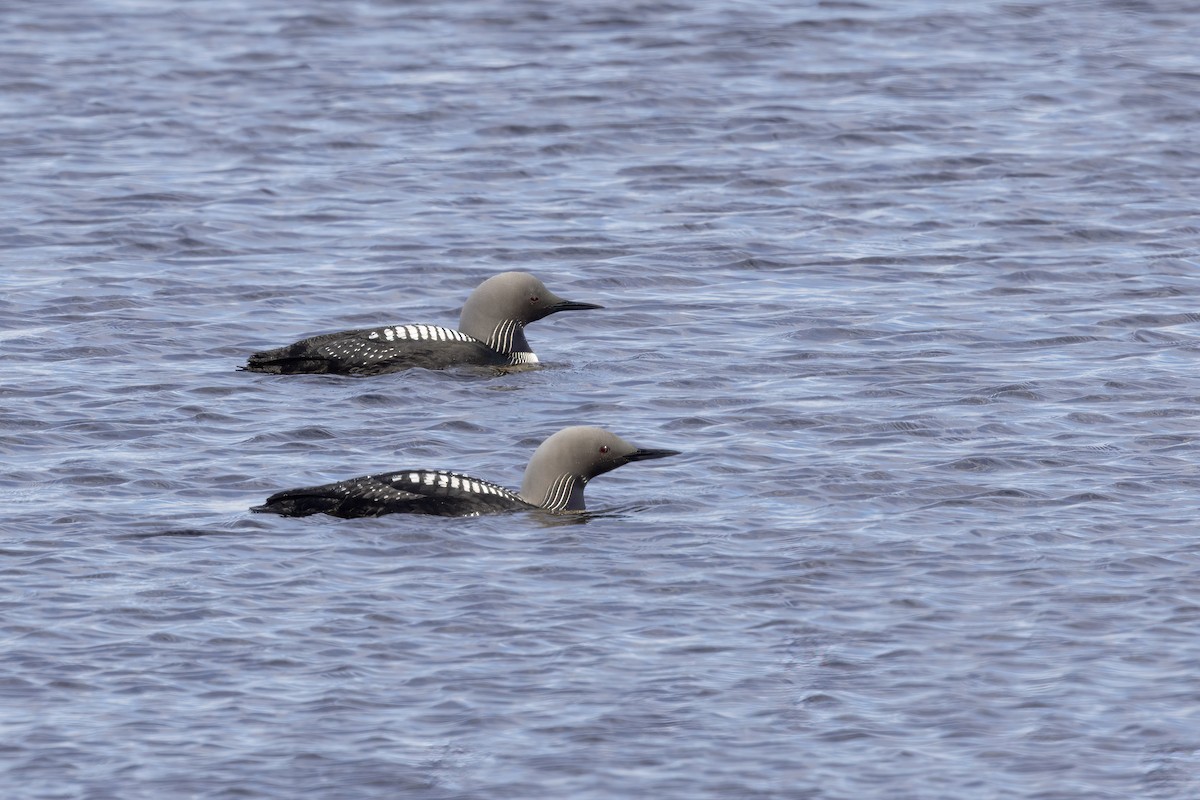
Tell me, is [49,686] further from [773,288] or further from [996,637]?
[773,288]

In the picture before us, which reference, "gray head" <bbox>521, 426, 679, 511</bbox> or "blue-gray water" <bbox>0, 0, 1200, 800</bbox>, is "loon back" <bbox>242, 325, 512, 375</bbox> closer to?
"blue-gray water" <bbox>0, 0, 1200, 800</bbox>

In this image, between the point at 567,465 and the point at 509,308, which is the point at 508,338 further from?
the point at 567,465

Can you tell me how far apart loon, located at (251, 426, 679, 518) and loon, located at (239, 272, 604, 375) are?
9.70 ft

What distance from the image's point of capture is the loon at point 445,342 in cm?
1628

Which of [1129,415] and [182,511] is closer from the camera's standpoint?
[182,511]

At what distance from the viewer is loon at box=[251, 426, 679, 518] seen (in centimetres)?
1288

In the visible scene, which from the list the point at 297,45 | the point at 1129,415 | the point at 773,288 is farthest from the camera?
the point at 297,45

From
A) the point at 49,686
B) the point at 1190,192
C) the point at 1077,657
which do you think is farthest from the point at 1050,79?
the point at 49,686

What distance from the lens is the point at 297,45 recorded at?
92.1 ft

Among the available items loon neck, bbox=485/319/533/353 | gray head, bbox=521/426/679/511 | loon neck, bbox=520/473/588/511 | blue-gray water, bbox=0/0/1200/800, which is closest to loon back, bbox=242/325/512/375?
blue-gray water, bbox=0/0/1200/800

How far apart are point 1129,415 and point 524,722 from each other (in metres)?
6.47

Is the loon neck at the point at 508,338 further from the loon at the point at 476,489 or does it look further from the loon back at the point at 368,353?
the loon at the point at 476,489

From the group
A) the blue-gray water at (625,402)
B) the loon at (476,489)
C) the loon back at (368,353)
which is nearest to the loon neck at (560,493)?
the loon at (476,489)

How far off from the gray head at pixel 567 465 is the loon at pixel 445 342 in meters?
3.22
